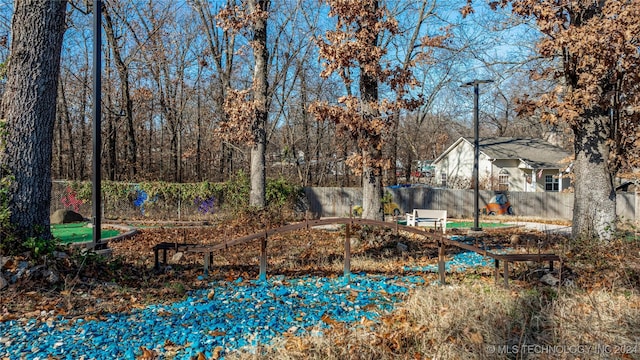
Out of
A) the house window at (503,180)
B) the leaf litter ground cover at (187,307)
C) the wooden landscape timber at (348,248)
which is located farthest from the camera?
the house window at (503,180)

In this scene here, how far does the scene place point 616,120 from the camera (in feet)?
28.7

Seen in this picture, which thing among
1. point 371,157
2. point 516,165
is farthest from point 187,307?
point 516,165

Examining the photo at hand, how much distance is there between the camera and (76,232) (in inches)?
540

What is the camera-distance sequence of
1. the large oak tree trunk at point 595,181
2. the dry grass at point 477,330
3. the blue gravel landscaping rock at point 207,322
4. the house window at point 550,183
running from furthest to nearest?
the house window at point 550,183 → the large oak tree trunk at point 595,181 → the blue gravel landscaping rock at point 207,322 → the dry grass at point 477,330

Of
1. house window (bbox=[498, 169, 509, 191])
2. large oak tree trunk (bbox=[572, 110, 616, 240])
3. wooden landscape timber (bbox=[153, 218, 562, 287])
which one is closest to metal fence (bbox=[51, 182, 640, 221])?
house window (bbox=[498, 169, 509, 191])

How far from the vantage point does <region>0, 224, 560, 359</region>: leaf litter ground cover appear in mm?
4031

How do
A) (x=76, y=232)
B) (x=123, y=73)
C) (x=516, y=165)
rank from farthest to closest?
(x=516, y=165)
(x=123, y=73)
(x=76, y=232)

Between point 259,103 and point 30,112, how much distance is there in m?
8.15

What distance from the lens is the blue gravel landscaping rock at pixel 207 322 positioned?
3922 millimetres

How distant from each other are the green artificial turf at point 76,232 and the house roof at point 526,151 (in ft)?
81.5

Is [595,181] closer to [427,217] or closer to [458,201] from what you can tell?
[427,217]

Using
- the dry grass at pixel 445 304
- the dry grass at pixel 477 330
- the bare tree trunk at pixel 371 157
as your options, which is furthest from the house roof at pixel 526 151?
the dry grass at pixel 477 330

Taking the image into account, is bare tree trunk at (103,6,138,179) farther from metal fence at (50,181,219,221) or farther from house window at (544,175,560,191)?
house window at (544,175,560,191)

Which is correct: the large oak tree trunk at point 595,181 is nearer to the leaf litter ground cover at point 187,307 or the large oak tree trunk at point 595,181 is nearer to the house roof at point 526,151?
the leaf litter ground cover at point 187,307
